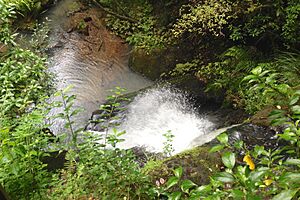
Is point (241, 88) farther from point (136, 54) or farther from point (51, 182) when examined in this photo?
point (51, 182)

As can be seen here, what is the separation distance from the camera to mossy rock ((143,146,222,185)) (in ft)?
11.1

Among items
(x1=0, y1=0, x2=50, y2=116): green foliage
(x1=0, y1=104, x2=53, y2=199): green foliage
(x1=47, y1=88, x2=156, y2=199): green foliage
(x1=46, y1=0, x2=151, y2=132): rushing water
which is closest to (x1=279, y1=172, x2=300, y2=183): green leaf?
(x1=47, y1=88, x2=156, y2=199): green foliage

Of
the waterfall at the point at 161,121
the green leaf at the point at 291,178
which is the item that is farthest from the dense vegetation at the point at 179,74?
the waterfall at the point at 161,121

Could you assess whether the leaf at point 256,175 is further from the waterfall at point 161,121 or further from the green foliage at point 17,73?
the waterfall at point 161,121

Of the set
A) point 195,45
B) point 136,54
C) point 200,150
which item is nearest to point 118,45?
point 136,54

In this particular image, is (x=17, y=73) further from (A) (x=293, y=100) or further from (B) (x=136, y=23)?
(B) (x=136, y=23)

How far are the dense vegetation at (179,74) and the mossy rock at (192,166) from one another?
0.14 meters

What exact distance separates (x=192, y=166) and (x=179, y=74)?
3587mm

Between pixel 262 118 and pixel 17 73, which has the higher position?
pixel 17 73

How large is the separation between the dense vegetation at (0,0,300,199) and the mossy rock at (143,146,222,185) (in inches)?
5.6

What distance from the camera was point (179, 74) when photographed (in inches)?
271

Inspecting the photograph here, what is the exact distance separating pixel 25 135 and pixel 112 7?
7122mm

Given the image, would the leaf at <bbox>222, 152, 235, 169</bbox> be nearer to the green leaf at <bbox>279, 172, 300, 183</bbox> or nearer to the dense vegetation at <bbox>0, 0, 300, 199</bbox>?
the dense vegetation at <bbox>0, 0, 300, 199</bbox>

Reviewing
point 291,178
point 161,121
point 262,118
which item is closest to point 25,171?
point 291,178
